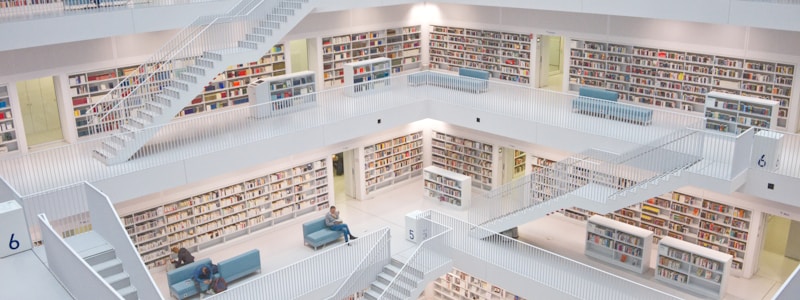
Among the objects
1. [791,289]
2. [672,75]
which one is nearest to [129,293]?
[791,289]

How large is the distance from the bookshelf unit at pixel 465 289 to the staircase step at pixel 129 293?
30.5 ft

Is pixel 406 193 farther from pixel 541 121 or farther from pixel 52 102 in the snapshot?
pixel 52 102

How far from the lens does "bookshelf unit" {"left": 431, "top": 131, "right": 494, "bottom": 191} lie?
2030 cm

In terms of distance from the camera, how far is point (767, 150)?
1327cm

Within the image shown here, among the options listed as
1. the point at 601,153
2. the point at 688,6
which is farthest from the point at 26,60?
the point at 688,6

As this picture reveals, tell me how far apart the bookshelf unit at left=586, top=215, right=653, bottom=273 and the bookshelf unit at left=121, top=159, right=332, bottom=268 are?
7226mm

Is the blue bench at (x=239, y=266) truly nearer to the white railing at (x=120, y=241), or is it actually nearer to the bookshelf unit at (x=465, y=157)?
the white railing at (x=120, y=241)

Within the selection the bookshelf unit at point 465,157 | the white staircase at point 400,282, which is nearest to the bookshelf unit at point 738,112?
the bookshelf unit at point 465,157

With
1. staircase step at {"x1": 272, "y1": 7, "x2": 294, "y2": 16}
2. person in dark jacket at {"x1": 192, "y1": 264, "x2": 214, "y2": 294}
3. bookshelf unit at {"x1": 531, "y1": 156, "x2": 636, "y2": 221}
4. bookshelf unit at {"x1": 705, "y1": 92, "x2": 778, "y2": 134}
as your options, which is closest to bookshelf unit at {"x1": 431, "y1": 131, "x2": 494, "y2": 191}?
bookshelf unit at {"x1": 531, "y1": 156, "x2": 636, "y2": 221}

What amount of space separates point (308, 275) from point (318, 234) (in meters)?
2.44

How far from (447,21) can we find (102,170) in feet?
38.7

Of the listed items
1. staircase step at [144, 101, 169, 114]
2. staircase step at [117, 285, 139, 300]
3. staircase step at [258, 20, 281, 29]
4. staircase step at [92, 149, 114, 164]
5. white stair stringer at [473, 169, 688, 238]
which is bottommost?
white stair stringer at [473, 169, 688, 238]

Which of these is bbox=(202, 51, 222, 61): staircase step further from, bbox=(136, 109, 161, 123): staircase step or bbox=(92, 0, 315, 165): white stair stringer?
bbox=(136, 109, 161, 123): staircase step

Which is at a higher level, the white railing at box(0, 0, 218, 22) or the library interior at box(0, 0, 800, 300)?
the white railing at box(0, 0, 218, 22)
